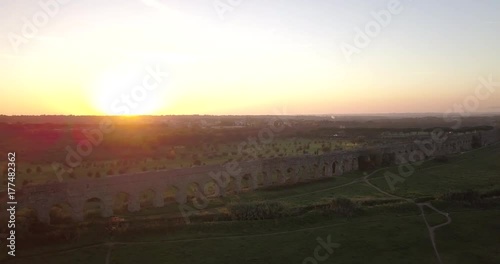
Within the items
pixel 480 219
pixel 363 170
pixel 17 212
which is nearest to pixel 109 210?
pixel 17 212

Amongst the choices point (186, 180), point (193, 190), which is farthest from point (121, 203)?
point (193, 190)

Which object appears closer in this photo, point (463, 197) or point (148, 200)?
point (463, 197)

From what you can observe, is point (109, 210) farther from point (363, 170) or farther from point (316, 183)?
point (363, 170)

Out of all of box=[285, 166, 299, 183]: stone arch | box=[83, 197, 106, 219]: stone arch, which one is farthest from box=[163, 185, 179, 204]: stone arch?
box=[285, 166, 299, 183]: stone arch

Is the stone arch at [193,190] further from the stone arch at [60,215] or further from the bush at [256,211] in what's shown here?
the stone arch at [60,215]

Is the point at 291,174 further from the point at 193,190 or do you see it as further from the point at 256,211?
the point at 256,211

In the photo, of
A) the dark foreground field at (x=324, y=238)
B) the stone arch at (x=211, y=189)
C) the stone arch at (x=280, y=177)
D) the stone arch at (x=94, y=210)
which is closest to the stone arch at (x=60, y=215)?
the stone arch at (x=94, y=210)

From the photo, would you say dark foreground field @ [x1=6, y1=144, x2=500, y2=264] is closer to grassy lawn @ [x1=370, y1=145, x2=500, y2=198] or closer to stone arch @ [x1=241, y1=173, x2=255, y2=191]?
grassy lawn @ [x1=370, y1=145, x2=500, y2=198]

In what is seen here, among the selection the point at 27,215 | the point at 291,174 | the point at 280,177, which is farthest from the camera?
the point at 291,174
